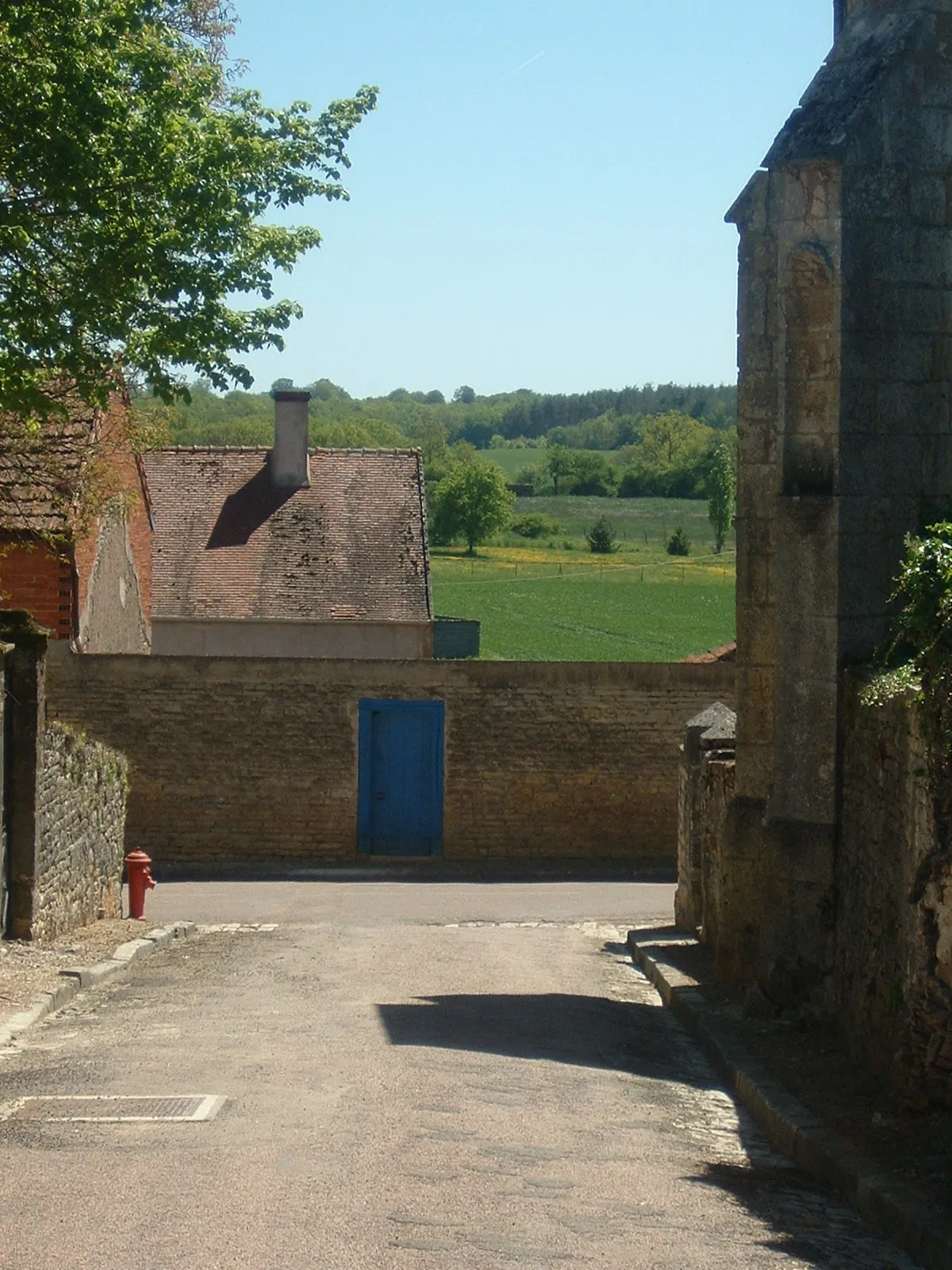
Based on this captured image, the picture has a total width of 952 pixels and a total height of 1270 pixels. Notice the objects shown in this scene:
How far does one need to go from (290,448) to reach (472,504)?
4303cm

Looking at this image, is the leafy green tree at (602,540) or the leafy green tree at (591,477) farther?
the leafy green tree at (591,477)

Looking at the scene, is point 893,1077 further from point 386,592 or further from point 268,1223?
point 386,592

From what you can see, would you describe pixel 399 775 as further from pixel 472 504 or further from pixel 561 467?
pixel 561 467

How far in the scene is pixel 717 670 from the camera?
24.3 meters

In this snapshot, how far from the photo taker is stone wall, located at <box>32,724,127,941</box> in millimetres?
14062

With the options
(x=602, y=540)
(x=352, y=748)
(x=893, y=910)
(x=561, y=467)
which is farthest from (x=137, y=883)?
(x=561, y=467)

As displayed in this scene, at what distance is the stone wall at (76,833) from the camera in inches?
554

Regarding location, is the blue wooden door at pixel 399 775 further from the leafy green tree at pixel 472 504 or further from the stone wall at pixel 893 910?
the leafy green tree at pixel 472 504

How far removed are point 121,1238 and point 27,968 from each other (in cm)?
712

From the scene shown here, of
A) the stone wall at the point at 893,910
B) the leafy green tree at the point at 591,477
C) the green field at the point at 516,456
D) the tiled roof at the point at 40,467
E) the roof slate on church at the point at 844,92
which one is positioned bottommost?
the stone wall at the point at 893,910

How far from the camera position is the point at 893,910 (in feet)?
28.8

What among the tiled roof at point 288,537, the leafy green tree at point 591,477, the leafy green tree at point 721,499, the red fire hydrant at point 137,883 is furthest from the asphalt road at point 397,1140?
the leafy green tree at point 591,477

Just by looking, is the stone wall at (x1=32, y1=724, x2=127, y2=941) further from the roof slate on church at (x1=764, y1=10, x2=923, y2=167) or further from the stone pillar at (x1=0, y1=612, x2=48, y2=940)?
the roof slate on church at (x1=764, y1=10, x2=923, y2=167)

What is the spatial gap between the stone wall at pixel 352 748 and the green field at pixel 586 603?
17128mm
